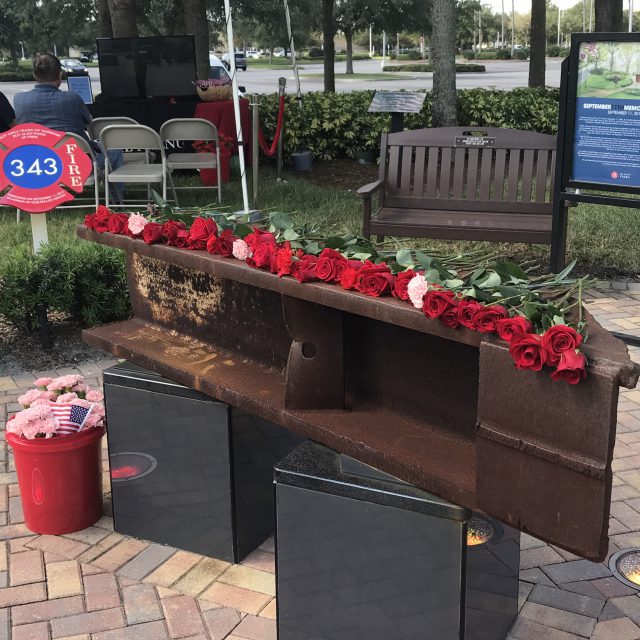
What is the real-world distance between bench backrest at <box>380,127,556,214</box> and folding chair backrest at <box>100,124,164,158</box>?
8.53 feet

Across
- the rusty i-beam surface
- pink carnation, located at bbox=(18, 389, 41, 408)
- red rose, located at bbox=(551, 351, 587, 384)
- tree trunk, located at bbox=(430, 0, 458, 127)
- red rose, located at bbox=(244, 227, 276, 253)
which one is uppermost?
tree trunk, located at bbox=(430, 0, 458, 127)

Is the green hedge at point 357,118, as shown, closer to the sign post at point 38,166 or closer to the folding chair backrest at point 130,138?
the folding chair backrest at point 130,138

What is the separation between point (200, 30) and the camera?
15914 millimetres

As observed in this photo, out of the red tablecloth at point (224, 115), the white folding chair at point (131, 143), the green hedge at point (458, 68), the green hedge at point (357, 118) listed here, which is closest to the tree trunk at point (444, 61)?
the green hedge at point (357, 118)

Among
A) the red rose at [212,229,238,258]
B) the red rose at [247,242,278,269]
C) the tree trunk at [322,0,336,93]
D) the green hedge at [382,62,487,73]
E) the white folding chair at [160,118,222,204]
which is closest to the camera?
the red rose at [247,242,278,269]

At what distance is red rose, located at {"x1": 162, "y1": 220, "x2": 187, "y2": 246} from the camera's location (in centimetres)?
290

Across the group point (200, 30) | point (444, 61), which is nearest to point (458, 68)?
point (200, 30)

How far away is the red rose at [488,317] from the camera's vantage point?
190 centimetres

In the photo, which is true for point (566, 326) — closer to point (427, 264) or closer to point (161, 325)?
point (427, 264)

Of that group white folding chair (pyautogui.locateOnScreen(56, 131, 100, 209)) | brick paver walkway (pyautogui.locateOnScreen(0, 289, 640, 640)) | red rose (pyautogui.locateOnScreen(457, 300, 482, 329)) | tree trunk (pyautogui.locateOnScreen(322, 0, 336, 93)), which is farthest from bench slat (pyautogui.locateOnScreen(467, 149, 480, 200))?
tree trunk (pyautogui.locateOnScreen(322, 0, 336, 93))

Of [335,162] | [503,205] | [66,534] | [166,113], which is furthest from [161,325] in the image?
[335,162]

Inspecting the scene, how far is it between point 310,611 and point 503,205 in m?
4.36

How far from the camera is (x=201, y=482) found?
10.0 feet

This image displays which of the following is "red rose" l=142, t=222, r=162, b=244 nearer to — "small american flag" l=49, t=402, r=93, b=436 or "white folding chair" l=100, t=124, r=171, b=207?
"small american flag" l=49, t=402, r=93, b=436
